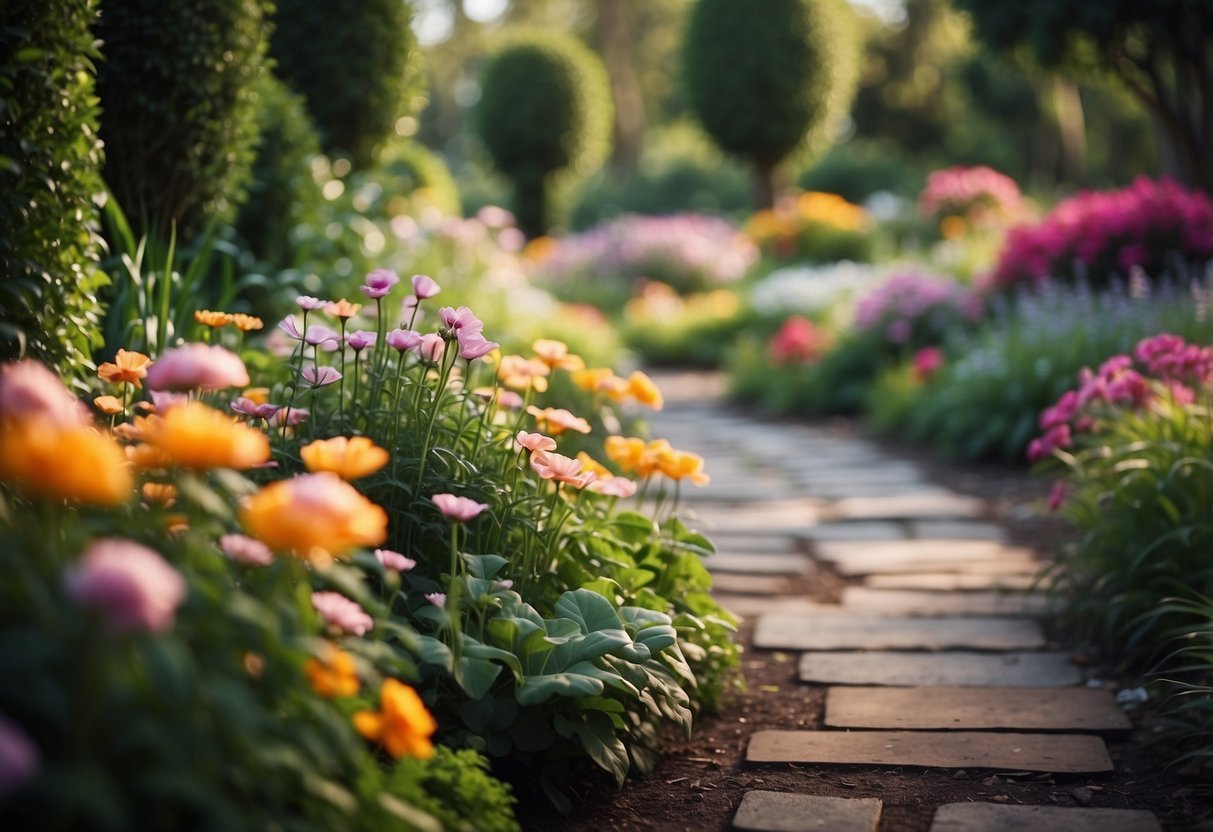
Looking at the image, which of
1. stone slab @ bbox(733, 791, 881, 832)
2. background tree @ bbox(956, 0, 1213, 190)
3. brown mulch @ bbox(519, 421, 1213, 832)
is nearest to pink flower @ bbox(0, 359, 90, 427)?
brown mulch @ bbox(519, 421, 1213, 832)

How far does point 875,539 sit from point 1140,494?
1.25m

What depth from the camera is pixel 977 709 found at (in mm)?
2578

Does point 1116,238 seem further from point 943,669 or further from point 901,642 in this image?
point 943,669

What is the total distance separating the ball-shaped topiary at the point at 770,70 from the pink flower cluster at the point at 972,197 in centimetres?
322

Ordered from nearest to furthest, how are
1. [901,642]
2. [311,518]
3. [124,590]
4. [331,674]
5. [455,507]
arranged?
[124,590] < [311,518] < [331,674] < [455,507] < [901,642]

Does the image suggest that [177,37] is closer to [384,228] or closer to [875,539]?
[384,228]

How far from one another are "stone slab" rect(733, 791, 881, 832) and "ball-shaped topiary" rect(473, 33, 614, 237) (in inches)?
534

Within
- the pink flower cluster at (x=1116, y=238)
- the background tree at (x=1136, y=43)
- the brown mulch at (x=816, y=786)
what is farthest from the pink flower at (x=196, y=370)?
the background tree at (x=1136, y=43)

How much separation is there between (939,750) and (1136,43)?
737 centimetres

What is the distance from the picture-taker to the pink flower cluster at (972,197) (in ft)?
39.3

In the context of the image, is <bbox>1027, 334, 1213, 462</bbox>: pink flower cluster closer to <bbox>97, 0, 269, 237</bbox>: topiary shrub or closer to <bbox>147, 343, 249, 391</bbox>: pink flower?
<bbox>147, 343, 249, 391</bbox>: pink flower

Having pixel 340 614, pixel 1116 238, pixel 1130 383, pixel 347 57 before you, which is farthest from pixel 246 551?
pixel 1116 238

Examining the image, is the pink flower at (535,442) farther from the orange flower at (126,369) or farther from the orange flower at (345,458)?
the orange flower at (126,369)

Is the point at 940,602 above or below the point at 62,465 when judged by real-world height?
below
